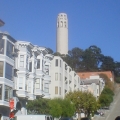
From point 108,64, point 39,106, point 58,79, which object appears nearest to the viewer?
point 39,106

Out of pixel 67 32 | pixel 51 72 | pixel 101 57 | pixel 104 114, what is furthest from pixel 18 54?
pixel 67 32

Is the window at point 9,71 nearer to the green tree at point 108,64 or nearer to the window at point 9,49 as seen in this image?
the window at point 9,49

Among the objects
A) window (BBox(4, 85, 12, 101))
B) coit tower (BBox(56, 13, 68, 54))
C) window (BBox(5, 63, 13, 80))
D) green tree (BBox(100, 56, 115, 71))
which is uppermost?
coit tower (BBox(56, 13, 68, 54))

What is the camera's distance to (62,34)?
14875cm

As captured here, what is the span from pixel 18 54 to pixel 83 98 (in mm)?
18847

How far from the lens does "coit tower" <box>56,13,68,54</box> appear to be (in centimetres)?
14312

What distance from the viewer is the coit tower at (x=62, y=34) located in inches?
5635

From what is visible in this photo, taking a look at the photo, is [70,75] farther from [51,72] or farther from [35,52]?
[35,52]

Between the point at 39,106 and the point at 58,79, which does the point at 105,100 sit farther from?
the point at 39,106

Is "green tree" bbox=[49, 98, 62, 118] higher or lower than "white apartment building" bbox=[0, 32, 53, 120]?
lower

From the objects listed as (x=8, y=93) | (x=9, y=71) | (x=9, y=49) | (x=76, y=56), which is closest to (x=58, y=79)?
(x=9, y=71)

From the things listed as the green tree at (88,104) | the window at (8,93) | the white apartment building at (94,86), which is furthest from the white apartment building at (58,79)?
the white apartment building at (94,86)

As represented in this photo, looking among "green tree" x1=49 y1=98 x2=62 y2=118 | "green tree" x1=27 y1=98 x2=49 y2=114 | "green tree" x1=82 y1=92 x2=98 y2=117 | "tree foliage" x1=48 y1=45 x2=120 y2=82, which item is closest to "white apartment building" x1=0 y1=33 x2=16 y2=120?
"green tree" x1=27 y1=98 x2=49 y2=114

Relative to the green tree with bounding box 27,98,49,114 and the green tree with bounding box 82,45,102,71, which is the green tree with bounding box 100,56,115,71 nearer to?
the green tree with bounding box 82,45,102,71
